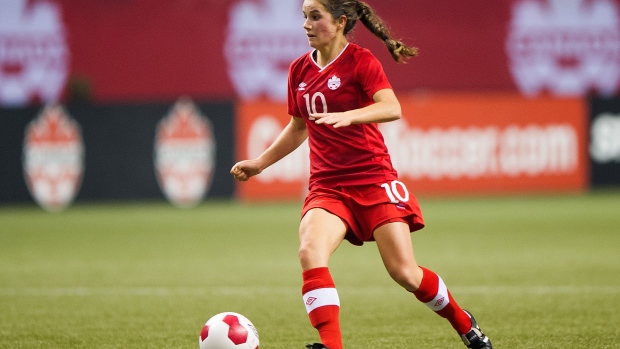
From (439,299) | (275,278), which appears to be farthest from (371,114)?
(275,278)

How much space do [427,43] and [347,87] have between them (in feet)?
50.1

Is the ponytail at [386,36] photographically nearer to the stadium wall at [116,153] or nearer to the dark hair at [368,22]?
the dark hair at [368,22]

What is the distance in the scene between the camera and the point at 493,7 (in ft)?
65.6

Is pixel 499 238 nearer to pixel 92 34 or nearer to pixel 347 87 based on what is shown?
pixel 347 87

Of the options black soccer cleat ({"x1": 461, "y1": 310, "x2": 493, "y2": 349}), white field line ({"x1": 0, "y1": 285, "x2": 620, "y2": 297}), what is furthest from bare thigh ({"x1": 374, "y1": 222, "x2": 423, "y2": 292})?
white field line ({"x1": 0, "y1": 285, "x2": 620, "y2": 297})

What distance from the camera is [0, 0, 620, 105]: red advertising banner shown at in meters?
19.0

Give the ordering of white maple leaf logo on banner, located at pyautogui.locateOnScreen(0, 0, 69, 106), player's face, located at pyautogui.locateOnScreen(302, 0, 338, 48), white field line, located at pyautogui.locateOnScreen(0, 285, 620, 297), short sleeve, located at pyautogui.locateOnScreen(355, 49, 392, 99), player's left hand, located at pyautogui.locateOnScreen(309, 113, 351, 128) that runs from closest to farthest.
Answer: player's left hand, located at pyautogui.locateOnScreen(309, 113, 351, 128), short sleeve, located at pyautogui.locateOnScreen(355, 49, 392, 99), player's face, located at pyautogui.locateOnScreen(302, 0, 338, 48), white field line, located at pyautogui.locateOnScreen(0, 285, 620, 297), white maple leaf logo on banner, located at pyautogui.locateOnScreen(0, 0, 69, 106)

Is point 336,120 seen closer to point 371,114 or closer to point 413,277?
point 371,114

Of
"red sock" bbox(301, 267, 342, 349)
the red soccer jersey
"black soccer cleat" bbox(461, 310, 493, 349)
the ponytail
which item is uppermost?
the ponytail

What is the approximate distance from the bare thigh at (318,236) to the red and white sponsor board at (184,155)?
1007 centimetres

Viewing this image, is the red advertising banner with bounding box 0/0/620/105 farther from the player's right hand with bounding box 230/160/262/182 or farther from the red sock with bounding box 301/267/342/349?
the red sock with bounding box 301/267/342/349

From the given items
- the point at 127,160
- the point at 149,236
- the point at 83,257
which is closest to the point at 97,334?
the point at 83,257

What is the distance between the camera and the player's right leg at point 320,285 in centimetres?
470

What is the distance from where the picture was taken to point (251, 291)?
7.72 metres
